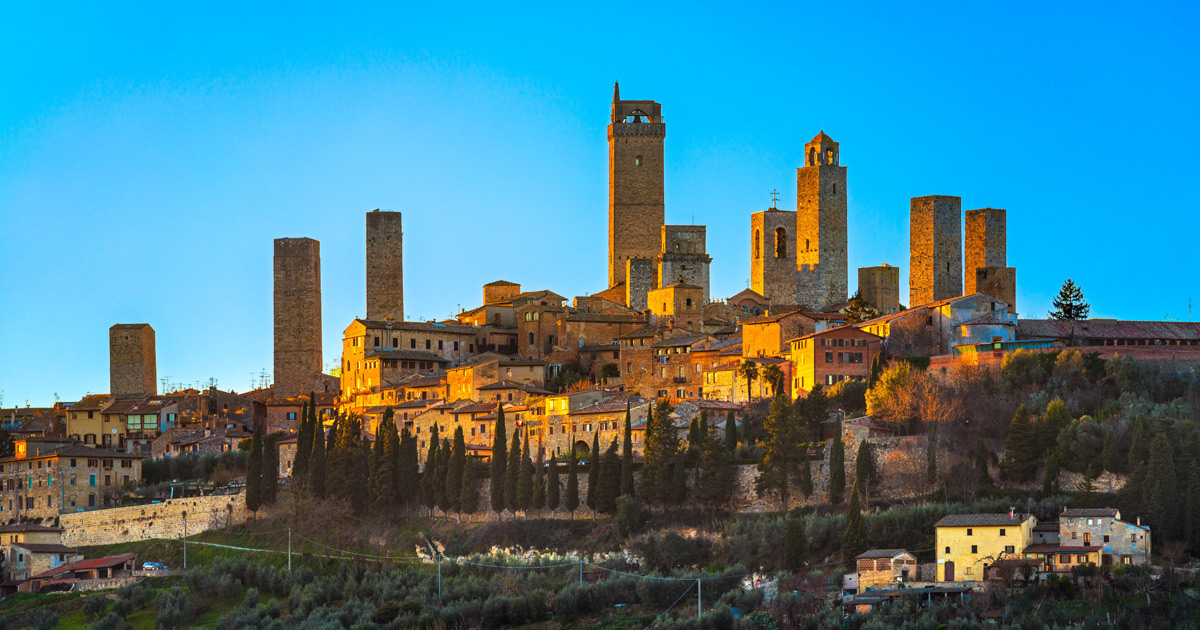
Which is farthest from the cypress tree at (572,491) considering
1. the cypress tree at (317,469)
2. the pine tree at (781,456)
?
the cypress tree at (317,469)

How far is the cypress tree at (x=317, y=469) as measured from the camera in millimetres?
54844

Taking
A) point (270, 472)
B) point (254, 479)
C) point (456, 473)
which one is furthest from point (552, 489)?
point (254, 479)

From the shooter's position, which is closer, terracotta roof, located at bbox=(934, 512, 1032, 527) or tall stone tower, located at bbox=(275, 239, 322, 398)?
terracotta roof, located at bbox=(934, 512, 1032, 527)

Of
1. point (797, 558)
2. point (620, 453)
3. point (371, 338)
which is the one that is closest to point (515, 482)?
point (620, 453)

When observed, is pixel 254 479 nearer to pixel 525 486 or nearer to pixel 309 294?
pixel 525 486

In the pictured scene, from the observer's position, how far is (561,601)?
44.4m

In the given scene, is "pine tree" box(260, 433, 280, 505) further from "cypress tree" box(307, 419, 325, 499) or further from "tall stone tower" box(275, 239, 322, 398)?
"tall stone tower" box(275, 239, 322, 398)

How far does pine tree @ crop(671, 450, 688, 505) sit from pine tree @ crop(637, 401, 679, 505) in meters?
0.21

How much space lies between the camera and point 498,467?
5206 centimetres

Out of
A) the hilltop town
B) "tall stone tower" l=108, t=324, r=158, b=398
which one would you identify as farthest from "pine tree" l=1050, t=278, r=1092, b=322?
"tall stone tower" l=108, t=324, r=158, b=398

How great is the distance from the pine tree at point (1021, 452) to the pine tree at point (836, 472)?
4.26 meters

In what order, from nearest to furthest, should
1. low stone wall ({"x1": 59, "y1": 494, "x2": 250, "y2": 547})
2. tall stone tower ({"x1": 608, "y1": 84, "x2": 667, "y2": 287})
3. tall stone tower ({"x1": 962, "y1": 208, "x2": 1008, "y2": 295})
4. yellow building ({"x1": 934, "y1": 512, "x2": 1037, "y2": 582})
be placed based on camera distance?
yellow building ({"x1": 934, "y1": 512, "x2": 1037, "y2": 582}), low stone wall ({"x1": 59, "y1": 494, "x2": 250, "y2": 547}), tall stone tower ({"x1": 962, "y1": 208, "x2": 1008, "y2": 295}), tall stone tower ({"x1": 608, "y1": 84, "x2": 667, "y2": 287})

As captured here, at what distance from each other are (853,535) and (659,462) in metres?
8.20

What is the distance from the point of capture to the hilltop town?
1662 inches
